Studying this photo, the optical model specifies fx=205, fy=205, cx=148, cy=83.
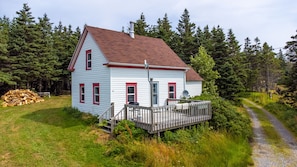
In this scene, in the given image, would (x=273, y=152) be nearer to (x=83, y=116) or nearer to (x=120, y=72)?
(x=120, y=72)

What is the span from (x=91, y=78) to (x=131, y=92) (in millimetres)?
3292

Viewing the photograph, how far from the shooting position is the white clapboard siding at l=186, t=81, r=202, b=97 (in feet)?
62.3

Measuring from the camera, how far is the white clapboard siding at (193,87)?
19.0 metres

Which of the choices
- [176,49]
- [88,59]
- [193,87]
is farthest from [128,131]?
[176,49]

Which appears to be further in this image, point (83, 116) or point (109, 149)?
point (83, 116)

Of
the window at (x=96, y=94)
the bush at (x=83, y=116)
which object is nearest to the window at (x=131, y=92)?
the window at (x=96, y=94)

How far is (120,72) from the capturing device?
1291 cm

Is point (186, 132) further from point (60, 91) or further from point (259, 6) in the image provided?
point (60, 91)

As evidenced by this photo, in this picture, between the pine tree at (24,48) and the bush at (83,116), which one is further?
the pine tree at (24,48)

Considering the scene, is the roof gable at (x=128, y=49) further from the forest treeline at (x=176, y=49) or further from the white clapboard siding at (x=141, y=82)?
the forest treeline at (x=176, y=49)

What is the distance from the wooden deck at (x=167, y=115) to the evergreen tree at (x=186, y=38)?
25.7 meters

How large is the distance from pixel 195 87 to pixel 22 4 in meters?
28.2

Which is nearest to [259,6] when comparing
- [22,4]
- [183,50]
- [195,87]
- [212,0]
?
[212,0]

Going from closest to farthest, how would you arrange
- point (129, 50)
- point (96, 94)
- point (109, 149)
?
point (109, 149), point (96, 94), point (129, 50)
